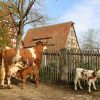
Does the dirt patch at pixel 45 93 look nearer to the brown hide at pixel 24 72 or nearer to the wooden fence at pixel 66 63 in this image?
the brown hide at pixel 24 72

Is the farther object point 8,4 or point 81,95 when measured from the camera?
point 8,4

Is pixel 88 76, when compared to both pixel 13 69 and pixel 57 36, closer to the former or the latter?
pixel 13 69

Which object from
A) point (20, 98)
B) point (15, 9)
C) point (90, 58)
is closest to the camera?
point (20, 98)

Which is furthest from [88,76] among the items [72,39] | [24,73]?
[72,39]

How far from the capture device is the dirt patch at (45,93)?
12000 mm

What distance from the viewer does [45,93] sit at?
43.3 ft

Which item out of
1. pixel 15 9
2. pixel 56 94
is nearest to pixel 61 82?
pixel 56 94

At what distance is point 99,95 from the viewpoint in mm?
13094

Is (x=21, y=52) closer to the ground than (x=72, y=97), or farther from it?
farther from it

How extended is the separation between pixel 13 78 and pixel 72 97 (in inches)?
187

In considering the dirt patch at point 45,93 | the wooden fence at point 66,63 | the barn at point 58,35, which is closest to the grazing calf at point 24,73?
the dirt patch at point 45,93

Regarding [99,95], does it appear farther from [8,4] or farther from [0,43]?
[8,4]

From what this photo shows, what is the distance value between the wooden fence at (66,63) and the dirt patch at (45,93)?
1.65 meters

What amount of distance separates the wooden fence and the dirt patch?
64.9 inches
